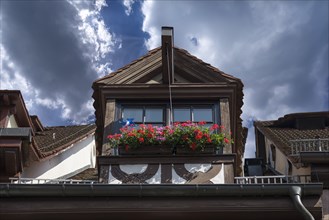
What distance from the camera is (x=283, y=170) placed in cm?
1379

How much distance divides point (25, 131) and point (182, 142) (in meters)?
3.40

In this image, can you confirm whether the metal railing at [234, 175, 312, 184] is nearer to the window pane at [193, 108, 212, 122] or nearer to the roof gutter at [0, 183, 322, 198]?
the roof gutter at [0, 183, 322, 198]

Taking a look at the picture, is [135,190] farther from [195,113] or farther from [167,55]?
[167,55]

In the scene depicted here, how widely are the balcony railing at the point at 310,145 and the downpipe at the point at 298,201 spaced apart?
97.2 inches

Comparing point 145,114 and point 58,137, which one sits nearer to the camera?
point 145,114

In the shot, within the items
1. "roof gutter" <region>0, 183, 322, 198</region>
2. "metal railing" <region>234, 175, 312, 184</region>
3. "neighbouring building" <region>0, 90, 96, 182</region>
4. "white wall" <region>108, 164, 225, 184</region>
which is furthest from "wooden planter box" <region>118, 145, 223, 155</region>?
"neighbouring building" <region>0, 90, 96, 182</region>

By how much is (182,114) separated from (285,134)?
5089 millimetres

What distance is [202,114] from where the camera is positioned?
1080cm

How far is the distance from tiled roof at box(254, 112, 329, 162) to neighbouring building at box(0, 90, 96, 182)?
218 inches

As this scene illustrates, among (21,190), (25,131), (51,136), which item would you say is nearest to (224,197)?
(21,190)

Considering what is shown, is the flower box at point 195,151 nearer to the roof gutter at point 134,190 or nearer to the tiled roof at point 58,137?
the roof gutter at point 134,190

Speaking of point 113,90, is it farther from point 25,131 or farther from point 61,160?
point 61,160

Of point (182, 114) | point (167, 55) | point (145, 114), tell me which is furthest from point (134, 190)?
point (167, 55)

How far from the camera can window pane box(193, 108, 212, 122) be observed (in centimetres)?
1071
